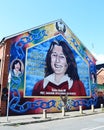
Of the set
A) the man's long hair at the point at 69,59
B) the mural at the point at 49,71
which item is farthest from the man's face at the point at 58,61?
the man's long hair at the point at 69,59

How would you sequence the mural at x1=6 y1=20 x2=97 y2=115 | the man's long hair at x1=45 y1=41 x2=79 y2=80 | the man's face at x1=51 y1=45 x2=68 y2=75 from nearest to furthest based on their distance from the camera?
the mural at x1=6 y1=20 x2=97 y2=115 < the man's face at x1=51 y1=45 x2=68 y2=75 < the man's long hair at x1=45 y1=41 x2=79 y2=80

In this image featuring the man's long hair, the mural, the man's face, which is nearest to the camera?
the mural

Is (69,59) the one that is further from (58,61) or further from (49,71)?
(49,71)

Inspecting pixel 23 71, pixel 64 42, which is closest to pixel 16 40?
pixel 23 71

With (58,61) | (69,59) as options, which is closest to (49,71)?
(58,61)

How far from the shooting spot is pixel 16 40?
70.1ft

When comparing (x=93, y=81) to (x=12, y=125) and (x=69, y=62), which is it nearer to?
(x=69, y=62)

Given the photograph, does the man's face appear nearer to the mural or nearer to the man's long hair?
the mural

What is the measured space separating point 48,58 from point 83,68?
5.77m

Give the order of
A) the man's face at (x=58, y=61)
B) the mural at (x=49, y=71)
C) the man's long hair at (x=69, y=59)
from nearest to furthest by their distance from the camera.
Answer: the mural at (x=49, y=71) < the man's face at (x=58, y=61) < the man's long hair at (x=69, y=59)

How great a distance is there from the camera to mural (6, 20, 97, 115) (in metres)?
21.0

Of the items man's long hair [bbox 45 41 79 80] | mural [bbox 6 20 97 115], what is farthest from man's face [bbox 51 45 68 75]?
man's long hair [bbox 45 41 79 80]

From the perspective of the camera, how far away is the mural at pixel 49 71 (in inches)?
826

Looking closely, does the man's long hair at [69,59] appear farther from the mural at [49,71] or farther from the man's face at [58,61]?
the man's face at [58,61]
